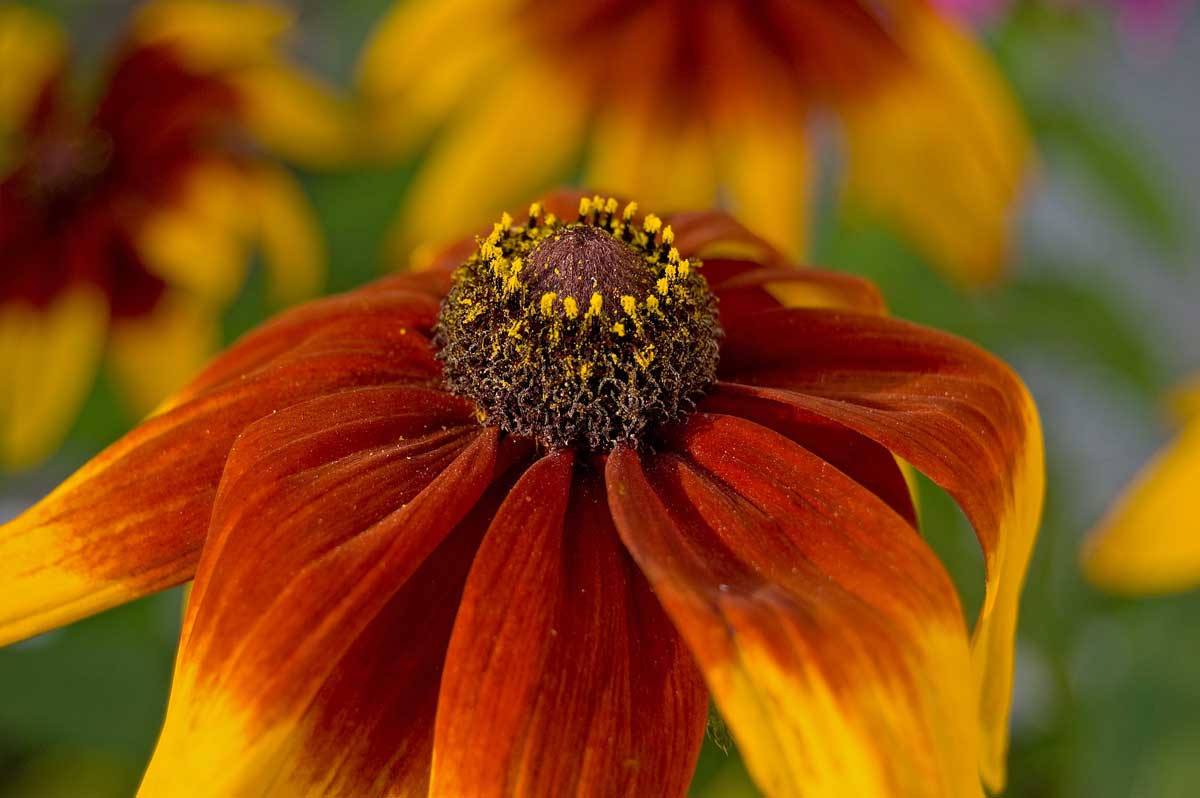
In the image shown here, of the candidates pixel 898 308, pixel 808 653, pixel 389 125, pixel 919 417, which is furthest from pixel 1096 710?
pixel 389 125

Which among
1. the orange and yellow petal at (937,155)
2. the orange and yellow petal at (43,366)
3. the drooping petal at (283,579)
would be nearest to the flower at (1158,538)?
the orange and yellow petal at (937,155)

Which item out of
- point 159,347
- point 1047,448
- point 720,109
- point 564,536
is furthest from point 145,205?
point 1047,448

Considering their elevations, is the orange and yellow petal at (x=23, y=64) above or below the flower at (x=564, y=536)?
above

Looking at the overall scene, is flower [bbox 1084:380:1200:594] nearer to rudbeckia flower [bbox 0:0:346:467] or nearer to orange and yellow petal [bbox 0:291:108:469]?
rudbeckia flower [bbox 0:0:346:467]

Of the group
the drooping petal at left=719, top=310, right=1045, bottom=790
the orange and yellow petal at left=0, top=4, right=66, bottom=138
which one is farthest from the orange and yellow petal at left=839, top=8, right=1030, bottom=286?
the orange and yellow petal at left=0, top=4, right=66, bottom=138

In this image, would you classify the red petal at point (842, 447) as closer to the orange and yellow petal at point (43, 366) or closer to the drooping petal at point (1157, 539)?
the drooping petal at point (1157, 539)

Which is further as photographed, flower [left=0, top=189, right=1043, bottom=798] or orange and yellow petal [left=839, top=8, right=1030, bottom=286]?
orange and yellow petal [left=839, top=8, right=1030, bottom=286]

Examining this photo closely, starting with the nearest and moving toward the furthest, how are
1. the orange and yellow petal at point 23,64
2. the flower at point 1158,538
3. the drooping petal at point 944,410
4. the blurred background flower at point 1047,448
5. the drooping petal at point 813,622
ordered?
the drooping petal at point 813,622, the drooping petal at point 944,410, the flower at point 1158,538, the blurred background flower at point 1047,448, the orange and yellow petal at point 23,64

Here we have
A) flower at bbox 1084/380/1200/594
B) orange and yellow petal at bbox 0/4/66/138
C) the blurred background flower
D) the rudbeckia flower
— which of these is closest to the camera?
flower at bbox 1084/380/1200/594
